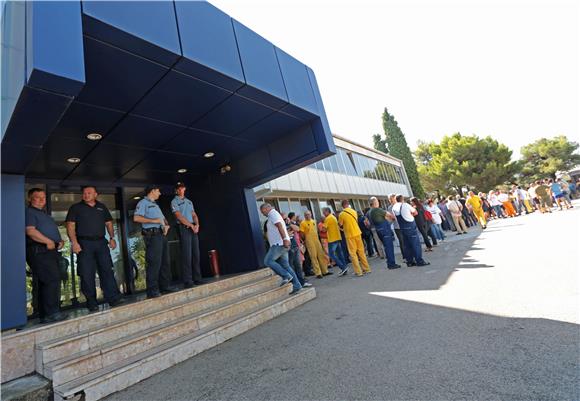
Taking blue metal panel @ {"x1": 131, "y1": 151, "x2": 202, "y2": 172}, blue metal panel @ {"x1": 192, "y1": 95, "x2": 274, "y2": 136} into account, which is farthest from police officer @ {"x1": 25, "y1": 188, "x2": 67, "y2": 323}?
blue metal panel @ {"x1": 192, "y1": 95, "x2": 274, "y2": 136}

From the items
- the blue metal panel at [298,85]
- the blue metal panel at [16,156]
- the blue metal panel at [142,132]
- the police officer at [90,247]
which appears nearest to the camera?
the blue metal panel at [16,156]

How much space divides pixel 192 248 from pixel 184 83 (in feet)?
10.4

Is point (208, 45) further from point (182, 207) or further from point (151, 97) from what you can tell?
point (182, 207)

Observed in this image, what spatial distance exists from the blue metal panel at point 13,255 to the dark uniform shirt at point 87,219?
23.2 inches

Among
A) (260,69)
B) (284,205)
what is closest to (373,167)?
(284,205)

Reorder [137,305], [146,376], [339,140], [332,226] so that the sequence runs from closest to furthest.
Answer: [146,376] < [137,305] < [332,226] < [339,140]

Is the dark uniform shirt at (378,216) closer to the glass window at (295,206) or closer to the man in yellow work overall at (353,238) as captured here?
the man in yellow work overall at (353,238)

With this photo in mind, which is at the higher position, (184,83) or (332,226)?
(184,83)

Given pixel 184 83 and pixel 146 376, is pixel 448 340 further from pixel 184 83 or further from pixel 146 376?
pixel 184 83

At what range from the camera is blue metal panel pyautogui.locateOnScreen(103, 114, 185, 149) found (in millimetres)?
4578

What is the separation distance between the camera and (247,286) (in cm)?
509

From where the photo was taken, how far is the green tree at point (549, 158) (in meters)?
43.7

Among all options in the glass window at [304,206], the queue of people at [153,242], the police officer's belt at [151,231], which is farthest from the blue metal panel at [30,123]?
the glass window at [304,206]

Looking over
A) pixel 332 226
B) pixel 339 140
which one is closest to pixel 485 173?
pixel 339 140
